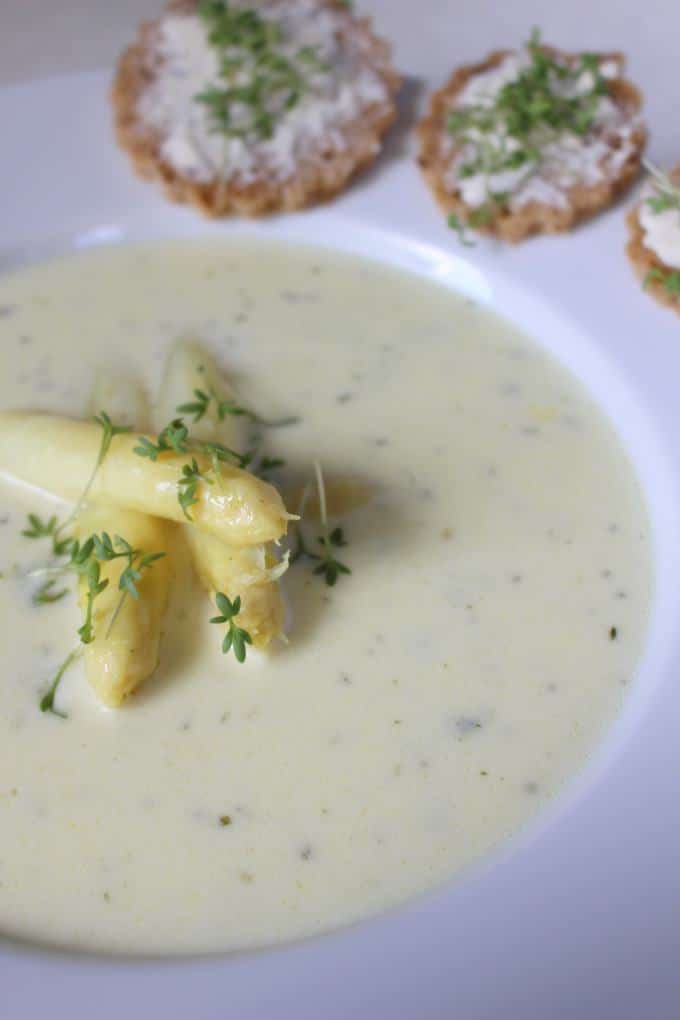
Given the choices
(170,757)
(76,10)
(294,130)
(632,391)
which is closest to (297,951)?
(170,757)

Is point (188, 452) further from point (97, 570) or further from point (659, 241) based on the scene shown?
point (659, 241)

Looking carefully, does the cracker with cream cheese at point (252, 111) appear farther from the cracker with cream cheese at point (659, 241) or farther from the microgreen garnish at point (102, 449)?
the microgreen garnish at point (102, 449)

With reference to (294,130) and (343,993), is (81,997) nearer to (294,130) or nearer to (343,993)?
(343,993)

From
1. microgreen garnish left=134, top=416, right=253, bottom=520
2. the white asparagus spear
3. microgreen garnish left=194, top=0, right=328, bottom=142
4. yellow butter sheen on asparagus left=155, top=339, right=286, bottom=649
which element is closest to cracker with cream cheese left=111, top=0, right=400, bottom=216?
microgreen garnish left=194, top=0, right=328, bottom=142

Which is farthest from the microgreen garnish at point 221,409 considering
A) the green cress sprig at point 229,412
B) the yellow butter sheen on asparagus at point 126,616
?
the yellow butter sheen on asparagus at point 126,616

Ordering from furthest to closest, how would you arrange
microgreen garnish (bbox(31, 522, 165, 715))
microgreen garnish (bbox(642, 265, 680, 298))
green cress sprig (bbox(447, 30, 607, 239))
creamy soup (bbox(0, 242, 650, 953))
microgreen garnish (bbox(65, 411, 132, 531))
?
green cress sprig (bbox(447, 30, 607, 239)) → microgreen garnish (bbox(642, 265, 680, 298)) → microgreen garnish (bbox(65, 411, 132, 531)) → microgreen garnish (bbox(31, 522, 165, 715)) → creamy soup (bbox(0, 242, 650, 953))

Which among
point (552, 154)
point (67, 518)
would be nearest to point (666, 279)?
point (552, 154)

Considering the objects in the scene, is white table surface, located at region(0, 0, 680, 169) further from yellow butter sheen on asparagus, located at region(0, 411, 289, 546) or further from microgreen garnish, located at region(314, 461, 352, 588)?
microgreen garnish, located at region(314, 461, 352, 588)
